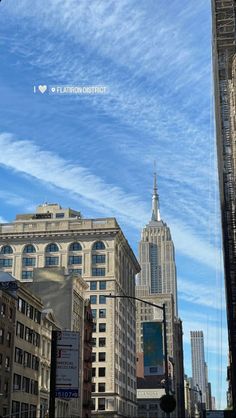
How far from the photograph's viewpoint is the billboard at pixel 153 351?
3022cm

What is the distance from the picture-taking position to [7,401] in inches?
2434

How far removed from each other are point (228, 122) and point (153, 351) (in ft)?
193

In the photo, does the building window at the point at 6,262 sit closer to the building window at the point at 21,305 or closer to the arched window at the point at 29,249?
the arched window at the point at 29,249

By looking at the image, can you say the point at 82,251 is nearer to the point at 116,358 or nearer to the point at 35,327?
the point at 116,358

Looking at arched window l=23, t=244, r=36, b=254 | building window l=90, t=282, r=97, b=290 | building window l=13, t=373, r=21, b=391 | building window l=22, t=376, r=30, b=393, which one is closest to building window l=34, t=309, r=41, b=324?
building window l=22, t=376, r=30, b=393

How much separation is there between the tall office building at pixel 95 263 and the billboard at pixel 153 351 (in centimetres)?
9145

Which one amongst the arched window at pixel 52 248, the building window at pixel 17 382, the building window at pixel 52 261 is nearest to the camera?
the building window at pixel 17 382

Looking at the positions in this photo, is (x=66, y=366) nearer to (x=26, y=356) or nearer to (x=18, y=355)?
(x=18, y=355)

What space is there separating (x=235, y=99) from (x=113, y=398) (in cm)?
6702

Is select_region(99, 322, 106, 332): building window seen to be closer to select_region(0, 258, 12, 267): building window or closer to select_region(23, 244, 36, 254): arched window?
select_region(23, 244, 36, 254): arched window

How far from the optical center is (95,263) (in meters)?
127

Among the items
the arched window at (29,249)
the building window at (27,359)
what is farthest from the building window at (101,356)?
the building window at (27,359)

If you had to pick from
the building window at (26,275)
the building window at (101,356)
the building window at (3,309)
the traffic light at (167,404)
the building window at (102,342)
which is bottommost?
the traffic light at (167,404)

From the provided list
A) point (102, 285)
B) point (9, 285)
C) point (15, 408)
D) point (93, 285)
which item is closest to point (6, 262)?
point (93, 285)
